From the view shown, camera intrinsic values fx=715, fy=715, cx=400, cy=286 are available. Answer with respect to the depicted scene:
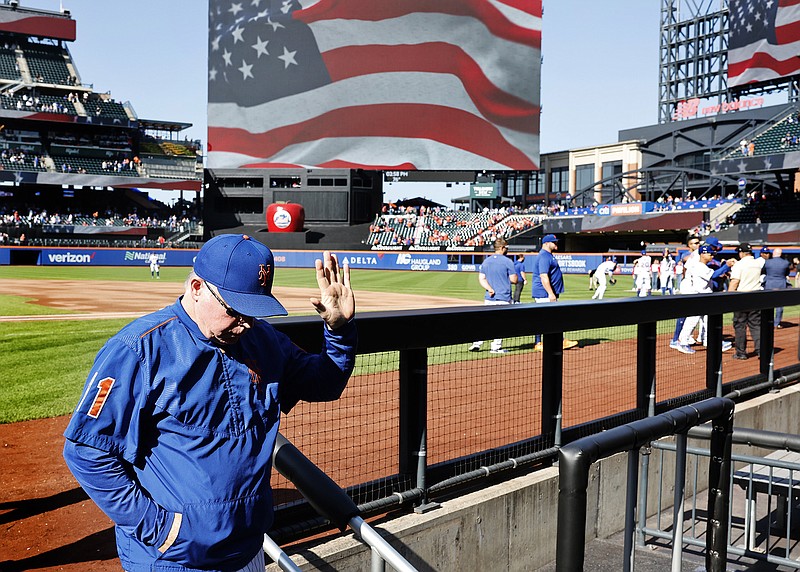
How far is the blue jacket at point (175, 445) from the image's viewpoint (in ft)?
6.50

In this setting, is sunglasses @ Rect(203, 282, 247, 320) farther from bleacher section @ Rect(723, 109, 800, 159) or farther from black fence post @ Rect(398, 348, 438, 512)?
bleacher section @ Rect(723, 109, 800, 159)

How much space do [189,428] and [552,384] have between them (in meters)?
3.36

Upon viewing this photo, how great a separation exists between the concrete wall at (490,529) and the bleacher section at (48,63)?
234 feet

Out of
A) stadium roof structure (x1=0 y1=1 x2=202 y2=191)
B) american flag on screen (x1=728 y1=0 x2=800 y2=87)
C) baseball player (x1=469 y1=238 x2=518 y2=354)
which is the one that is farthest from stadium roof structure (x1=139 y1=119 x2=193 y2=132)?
baseball player (x1=469 y1=238 x2=518 y2=354)

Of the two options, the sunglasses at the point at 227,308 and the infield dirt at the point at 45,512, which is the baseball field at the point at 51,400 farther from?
the sunglasses at the point at 227,308

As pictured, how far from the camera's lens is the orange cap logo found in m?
2.24

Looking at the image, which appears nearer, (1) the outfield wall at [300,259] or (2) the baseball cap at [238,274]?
(2) the baseball cap at [238,274]

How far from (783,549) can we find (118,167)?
65207 mm

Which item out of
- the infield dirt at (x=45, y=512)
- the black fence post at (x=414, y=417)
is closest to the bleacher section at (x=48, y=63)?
the infield dirt at (x=45, y=512)

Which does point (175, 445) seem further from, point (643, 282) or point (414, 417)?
point (643, 282)

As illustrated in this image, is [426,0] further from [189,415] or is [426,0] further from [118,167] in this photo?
[189,415]

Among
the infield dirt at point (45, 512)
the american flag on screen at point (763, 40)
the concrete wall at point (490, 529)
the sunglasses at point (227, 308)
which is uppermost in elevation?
the american flag on screen at point (763, 40)

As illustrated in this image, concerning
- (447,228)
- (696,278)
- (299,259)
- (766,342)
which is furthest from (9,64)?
(766,342)

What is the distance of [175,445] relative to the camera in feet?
6.97
